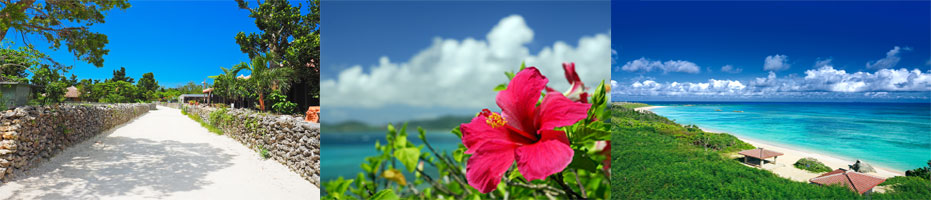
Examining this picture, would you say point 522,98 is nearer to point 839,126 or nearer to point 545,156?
point 545,156

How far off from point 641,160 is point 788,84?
0.91 ft

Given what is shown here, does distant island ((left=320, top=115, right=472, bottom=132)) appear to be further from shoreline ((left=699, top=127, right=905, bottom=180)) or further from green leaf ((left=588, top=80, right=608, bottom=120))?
shoreline ((left=699, top=127, right=905, bottom=180))

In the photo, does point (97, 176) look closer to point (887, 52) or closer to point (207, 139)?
point (207, 139)

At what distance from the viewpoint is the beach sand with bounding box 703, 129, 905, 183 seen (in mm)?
627

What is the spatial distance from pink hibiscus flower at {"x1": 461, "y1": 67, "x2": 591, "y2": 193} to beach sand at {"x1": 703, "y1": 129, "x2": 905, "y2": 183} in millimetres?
533

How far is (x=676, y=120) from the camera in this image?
79 cm

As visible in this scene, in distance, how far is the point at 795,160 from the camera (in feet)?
2.20

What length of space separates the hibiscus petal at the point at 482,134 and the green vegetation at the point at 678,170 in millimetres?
479

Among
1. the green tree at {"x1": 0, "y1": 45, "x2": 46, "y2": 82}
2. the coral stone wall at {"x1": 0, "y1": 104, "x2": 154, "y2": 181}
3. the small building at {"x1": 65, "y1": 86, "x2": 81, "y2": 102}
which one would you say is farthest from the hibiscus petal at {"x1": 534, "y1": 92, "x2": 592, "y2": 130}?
the small building at {"x1": 65, "y1": 86, "x2": 81, "y2": 102}

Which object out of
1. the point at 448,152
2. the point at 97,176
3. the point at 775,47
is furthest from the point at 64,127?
the point at 775,47

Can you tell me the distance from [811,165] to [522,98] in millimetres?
594

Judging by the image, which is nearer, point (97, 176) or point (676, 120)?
point (676, 120)

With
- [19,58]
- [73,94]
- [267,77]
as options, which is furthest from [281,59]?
[73,94]

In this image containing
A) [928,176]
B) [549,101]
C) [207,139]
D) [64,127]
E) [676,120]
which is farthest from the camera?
[207,139]
